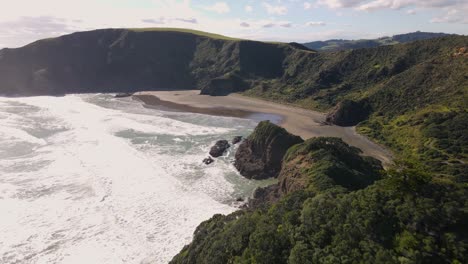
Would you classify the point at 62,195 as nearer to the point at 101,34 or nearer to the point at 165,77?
the point at 165,77

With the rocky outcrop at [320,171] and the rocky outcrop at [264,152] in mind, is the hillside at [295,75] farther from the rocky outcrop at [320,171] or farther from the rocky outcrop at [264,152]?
the rocky outcrop at [264,152]

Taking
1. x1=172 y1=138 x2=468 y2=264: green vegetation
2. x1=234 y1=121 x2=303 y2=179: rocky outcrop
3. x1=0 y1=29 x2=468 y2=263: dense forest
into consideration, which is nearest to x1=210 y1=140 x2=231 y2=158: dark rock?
x1=234 y1=121 x2=303 y2=179: rocky outcrop

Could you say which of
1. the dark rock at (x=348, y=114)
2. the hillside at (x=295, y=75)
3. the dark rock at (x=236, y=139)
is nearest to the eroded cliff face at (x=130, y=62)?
the hillside at (x=295, y=75)

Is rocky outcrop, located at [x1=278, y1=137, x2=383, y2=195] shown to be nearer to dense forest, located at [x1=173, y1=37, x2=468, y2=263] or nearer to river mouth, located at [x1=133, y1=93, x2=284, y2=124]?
dense forest, located at [x1=173, y1=37, x2=468, y2=263]

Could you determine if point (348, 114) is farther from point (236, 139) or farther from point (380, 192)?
point (380, 192)

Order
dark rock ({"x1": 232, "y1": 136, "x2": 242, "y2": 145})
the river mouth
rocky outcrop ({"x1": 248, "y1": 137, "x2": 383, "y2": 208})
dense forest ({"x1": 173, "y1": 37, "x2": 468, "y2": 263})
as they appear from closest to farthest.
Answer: dense forest ({"x1": 173, "y1": 37, "x2": 468, "y2": 263}), rocky outcrop ({"x1": 248, "y1": 137, "x2": 383, "y2": 208}), dark rock ({"x1": 232, "y1": 136, "x2": 242, "y2": 145}), the river mouth
